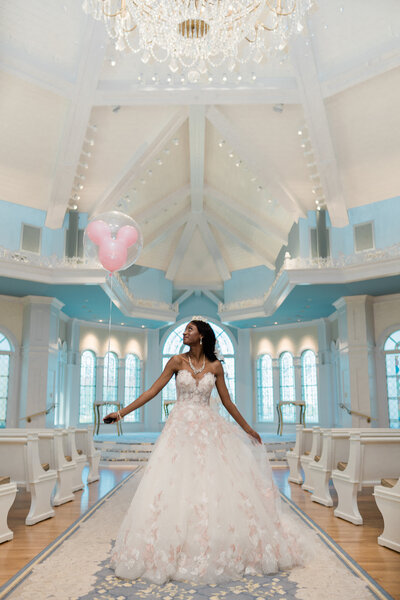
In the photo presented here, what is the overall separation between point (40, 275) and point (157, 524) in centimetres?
870

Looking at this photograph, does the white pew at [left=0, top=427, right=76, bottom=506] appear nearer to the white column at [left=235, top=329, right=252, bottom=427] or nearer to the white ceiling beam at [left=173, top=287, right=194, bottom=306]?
the white column at [left=235, top=329, right=252, bottom=427]

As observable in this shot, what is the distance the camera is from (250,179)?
1369 centimetres

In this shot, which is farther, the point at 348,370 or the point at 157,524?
the point at 348,370

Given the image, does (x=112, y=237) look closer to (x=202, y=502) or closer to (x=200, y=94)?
(x=202, y=502)

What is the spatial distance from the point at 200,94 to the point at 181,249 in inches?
305

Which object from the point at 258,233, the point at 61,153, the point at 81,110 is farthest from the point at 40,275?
the point at 258,233

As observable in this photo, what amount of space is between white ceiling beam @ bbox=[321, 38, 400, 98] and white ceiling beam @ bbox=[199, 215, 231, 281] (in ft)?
25.4

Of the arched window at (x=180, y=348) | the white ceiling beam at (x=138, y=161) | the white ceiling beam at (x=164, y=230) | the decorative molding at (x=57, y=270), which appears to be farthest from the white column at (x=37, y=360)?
the arched window at (x=180, y=348)

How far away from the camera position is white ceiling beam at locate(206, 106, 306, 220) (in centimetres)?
1181

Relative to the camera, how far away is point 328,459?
6.32 meters

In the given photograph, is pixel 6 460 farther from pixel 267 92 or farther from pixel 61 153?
pixel 267 92

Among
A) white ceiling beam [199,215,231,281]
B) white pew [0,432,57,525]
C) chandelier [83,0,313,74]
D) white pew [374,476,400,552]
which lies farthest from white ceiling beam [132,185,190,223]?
white pew [374,476,400,552]

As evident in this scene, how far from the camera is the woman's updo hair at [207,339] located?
13.5 feet

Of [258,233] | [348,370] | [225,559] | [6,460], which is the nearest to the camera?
[225,559]
